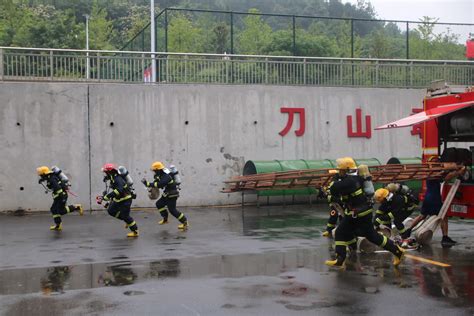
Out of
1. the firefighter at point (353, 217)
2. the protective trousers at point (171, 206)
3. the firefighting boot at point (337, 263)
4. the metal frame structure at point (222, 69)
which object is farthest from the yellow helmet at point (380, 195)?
the metal frame structure at point (222, 69)

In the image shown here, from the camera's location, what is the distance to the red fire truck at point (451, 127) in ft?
35.3

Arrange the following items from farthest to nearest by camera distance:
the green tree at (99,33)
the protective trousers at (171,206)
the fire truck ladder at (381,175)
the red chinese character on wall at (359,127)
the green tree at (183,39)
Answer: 1. the green tree at (99,33)
2. the green tree at (183,39)
3. the red chinese character on wall at (359,127)
4. the protective trousers at (171,206)
5. the fire truck ladder at (381,175)

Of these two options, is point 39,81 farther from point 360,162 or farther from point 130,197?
point 360,162

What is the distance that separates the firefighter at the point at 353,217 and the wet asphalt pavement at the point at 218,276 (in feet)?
1.08

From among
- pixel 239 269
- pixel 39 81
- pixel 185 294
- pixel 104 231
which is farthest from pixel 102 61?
pixel 185 294

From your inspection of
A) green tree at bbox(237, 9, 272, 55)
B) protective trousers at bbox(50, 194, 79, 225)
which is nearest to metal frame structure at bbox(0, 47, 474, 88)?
protective trousers at bbox(50, 194, 79, 225)

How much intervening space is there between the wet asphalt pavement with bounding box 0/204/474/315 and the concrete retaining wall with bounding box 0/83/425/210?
17.1 feet

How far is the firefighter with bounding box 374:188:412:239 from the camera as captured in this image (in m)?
11.4

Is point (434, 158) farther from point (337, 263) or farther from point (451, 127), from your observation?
point (337, 263)

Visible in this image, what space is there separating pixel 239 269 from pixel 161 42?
1471 inches

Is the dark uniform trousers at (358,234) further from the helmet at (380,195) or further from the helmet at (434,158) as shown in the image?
the helmet at (434,158)

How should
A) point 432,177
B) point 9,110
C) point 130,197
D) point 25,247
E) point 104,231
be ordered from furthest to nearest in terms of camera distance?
1. point 9,110
2. point 104,231
3. point 130,197
4. point 25,247
5. point 432,177

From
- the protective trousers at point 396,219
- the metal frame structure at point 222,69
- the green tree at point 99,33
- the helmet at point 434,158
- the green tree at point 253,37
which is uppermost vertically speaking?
the green tree at point 99,33

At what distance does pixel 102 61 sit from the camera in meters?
19.8
